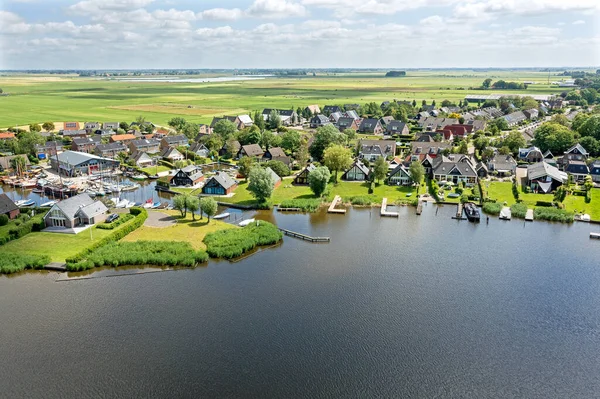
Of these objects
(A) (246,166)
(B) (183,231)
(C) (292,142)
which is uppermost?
(C) (292,142)

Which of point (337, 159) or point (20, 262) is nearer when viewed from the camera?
point (20, 262)

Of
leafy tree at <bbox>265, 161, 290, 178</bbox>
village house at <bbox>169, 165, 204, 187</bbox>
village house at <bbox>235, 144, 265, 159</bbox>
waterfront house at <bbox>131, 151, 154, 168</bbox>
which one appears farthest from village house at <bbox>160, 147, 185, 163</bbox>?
leafy tree at <bbox>265, 161, 290, 178</bbox>

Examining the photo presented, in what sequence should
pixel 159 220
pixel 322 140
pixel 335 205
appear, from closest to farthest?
pixel 159 220
pixel 335 205
pixel 322 140

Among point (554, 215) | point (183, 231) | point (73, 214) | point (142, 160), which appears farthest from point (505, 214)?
point (142, 160)

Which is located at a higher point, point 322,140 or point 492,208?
point 322,140

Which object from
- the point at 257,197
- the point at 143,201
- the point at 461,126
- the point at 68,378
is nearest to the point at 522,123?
the point at 461,126

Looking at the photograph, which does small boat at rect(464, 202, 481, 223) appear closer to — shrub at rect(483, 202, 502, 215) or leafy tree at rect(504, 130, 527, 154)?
shrub at rect(483, 202, 502, 215)

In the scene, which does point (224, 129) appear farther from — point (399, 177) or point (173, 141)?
Answer: point (399, 177)
